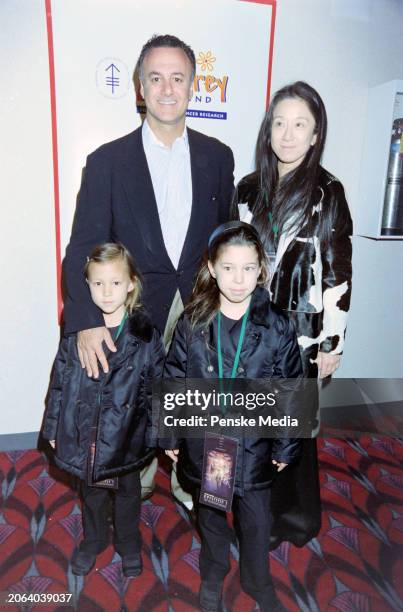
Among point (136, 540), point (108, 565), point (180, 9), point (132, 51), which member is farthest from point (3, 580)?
point (180, 9)

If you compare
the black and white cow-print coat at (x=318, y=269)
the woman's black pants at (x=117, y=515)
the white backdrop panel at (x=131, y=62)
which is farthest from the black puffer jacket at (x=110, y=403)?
the white backdrop panel at (x=131, y=62)

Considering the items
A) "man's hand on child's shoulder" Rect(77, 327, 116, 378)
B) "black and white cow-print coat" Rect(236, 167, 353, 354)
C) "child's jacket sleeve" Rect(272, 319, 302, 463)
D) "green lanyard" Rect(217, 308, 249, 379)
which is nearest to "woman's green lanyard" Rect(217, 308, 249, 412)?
"green lanyard" Rect(217, 308, 249, 379)

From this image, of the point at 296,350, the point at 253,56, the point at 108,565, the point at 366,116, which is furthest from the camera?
the point at 366,116

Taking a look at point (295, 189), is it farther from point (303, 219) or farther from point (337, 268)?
point (337, 268)

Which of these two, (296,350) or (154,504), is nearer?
(296,350)

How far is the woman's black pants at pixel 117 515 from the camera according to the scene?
5.50 feet

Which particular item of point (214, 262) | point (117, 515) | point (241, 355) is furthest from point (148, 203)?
point (117, 515)

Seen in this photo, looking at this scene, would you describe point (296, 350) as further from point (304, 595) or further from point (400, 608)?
point (400, 608)

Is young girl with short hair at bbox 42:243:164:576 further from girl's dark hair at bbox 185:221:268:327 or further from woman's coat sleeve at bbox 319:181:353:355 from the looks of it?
woman's coat sleeve at bbox 319:181:353:355

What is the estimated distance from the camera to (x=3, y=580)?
163 centimetres

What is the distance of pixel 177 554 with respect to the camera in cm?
178

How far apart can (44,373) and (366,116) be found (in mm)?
1864

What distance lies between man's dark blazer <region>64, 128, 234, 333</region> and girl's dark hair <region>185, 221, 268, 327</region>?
0.14m

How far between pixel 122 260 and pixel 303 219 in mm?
605
